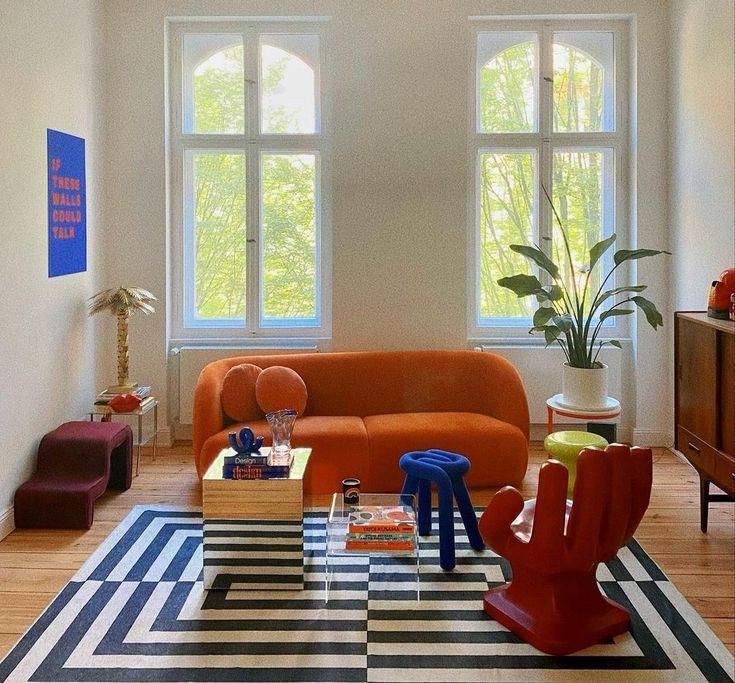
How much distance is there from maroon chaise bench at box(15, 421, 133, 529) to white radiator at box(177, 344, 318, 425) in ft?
3.04

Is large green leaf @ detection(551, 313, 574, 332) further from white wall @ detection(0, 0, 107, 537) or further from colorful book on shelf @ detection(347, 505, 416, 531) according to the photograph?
white wall @ detection(0, 0, 107, 537)

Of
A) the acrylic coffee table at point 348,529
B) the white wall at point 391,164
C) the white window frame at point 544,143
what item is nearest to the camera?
the acrylic coffee table at point 348,529

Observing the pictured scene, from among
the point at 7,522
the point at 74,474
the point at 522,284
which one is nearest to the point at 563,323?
the point at 522,284

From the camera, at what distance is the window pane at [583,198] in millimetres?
5824

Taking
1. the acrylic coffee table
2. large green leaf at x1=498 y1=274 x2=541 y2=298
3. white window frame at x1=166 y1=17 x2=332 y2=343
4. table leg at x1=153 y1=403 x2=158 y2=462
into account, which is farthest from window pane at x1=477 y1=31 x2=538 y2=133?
the acrylic coffee table

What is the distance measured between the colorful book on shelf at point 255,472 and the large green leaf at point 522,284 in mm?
2079

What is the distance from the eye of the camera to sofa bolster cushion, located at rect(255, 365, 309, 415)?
4840 mm

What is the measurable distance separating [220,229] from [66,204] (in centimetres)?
121

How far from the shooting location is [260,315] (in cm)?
592

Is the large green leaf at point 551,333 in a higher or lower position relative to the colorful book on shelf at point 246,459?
higher

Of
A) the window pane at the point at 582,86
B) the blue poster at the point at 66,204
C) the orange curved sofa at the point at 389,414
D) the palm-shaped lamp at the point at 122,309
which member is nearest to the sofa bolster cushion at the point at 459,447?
the orange curved sofa at the point at 389,414

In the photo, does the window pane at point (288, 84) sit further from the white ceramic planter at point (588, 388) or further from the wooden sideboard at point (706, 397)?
the wooden sideboard at point (706, 397)

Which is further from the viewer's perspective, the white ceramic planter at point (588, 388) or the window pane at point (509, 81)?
the window pane at point (509, 81)

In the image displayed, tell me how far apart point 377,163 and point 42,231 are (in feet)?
7.34
